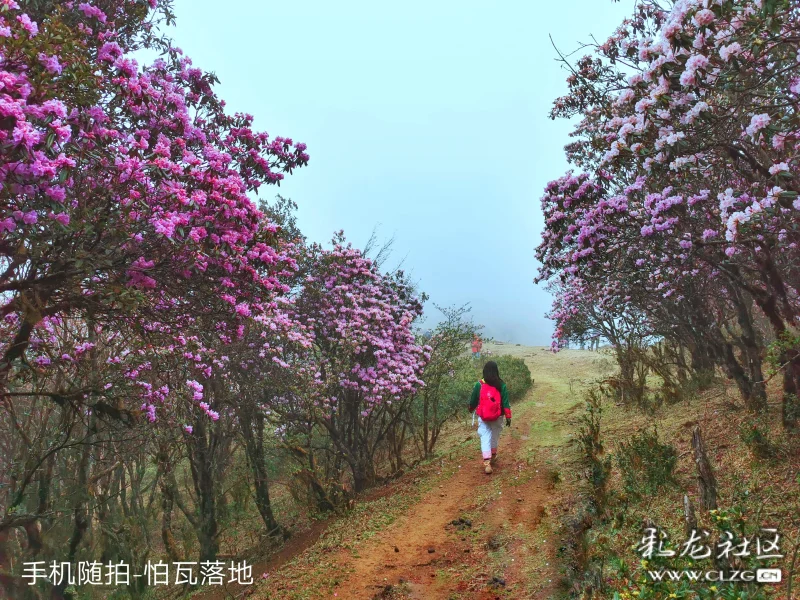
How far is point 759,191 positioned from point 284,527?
10.5 meters

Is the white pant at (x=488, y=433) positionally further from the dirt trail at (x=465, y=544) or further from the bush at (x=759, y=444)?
the bush at (x=759, y=444)

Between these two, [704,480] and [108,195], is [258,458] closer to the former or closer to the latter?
[108,195]

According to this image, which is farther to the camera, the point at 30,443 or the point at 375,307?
the point at 375,307

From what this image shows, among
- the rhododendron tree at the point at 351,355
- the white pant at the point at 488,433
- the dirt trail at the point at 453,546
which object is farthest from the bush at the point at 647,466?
the rhododendron tree at the point at 351,355

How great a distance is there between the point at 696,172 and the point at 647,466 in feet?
11.2

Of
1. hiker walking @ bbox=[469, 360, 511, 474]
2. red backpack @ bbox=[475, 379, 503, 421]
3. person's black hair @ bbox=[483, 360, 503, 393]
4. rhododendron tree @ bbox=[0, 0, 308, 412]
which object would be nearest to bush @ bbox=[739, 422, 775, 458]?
hiker walking @ bbox=[469, 360, 511, 474]

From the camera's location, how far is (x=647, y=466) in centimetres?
564

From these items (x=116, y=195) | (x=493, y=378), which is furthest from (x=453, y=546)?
(x=116, y=195)

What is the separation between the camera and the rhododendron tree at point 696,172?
3857 millimetres

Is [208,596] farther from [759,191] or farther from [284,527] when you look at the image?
[759,191]

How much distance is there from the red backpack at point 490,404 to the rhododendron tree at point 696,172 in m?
2.44

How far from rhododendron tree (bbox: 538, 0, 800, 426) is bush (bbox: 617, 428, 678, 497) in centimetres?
132

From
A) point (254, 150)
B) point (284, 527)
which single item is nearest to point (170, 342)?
point (254, 150)

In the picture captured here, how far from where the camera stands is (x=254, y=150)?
21.8ft
